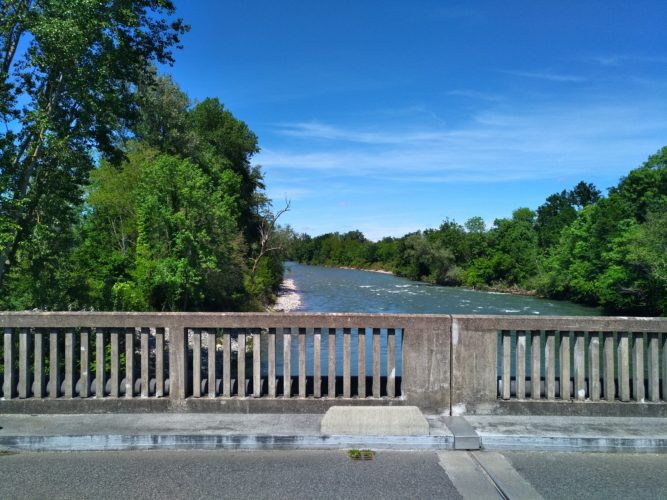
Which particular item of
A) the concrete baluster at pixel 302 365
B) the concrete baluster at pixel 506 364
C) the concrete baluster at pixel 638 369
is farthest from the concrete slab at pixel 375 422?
the concrete baluster at pixel 638 369

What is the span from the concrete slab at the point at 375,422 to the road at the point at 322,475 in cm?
19

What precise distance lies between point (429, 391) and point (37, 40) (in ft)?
25.0

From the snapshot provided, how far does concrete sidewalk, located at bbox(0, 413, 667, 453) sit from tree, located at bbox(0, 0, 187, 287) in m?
3.73

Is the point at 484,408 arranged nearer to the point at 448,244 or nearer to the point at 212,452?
the point at 212,452

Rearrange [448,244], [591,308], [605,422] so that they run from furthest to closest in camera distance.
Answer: [448,244], [591,308], [605,422]

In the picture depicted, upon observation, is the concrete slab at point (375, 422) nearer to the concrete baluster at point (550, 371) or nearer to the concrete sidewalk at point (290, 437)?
the concrete sidewalk at point (290, 437)

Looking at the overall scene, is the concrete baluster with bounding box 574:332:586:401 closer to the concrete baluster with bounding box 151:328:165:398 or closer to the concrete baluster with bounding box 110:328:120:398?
the concrete baluster with bounding box 151:328:165:398

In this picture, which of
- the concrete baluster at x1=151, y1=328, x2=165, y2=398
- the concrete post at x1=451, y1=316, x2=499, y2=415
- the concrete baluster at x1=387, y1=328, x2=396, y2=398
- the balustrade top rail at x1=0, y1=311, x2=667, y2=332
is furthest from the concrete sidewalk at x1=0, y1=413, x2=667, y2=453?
the balustrade top rail at x1=0, y1=311, x2=667, y2=332

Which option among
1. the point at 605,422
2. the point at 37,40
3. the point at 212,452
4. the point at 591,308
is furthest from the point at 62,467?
the point at 591,308

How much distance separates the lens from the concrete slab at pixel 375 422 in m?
4.50

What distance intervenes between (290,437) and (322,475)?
1.94 ft

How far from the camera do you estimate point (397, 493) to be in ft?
12.1

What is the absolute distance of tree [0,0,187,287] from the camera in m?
7.76

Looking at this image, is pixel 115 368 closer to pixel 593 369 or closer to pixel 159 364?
pixel 159 364
